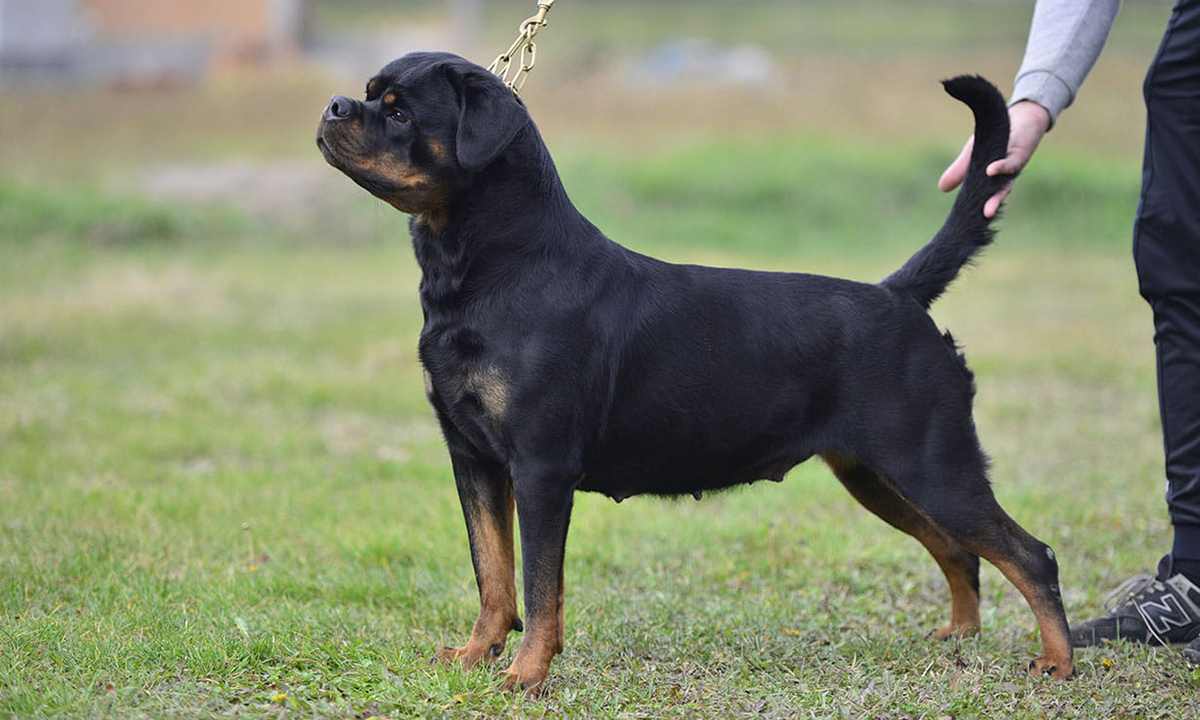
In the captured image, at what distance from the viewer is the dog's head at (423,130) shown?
3395mm

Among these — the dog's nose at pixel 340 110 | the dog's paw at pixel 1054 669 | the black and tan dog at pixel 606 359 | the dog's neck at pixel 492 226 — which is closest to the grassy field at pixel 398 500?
the dog's paw at pixel 1054 669

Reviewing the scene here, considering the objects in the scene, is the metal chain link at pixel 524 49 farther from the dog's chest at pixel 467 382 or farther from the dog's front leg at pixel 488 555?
the dog's front leg at pixel 488 555

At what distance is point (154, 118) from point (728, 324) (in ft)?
58.9

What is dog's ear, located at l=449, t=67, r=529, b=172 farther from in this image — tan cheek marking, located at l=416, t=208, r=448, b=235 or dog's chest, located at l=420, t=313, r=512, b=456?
dog's chest, located at l=420, t=313, r=512, b=456

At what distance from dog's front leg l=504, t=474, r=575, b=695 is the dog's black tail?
4.33 ft

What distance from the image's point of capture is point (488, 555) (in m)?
3.67

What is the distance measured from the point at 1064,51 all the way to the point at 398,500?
136 inches

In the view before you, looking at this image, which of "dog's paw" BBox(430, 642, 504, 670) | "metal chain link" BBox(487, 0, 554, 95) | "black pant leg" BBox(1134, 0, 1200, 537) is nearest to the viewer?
"dog's paw" BBox(430, 642, 504, 670)

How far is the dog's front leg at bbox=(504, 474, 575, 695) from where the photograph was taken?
3369mm

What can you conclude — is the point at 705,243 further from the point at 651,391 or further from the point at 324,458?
the point at 651,391

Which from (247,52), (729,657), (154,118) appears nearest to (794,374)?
(729,657)

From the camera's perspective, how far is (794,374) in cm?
366

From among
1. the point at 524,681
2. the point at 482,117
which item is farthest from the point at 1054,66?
the point at 524,681

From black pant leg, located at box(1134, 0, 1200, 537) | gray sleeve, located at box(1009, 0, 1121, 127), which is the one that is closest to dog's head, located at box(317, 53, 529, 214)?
gray sleeve, located at box(1009, 0, 1121, 127)
